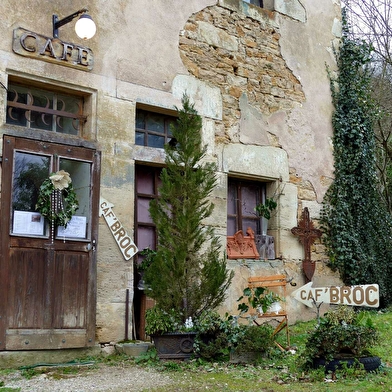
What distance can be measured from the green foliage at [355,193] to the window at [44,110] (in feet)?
14.2

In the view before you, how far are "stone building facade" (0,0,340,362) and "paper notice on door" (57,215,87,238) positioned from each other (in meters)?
0.08

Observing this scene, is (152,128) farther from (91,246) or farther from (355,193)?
(355,193)

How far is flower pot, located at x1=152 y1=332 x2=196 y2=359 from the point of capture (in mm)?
6656

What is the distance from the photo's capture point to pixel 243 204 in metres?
9.37

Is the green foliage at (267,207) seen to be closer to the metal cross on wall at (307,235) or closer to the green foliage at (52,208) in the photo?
the metal cross on wall at (307,235)

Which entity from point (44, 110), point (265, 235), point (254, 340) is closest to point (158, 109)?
point (44, 110)

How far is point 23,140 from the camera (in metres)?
6.91

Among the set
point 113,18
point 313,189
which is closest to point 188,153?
point 113,18

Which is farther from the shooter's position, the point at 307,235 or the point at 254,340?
the point at 307,235

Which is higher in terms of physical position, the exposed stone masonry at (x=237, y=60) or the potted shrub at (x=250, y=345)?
the exposed stone masonry at (x=237, y=60)

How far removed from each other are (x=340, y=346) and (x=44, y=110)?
4.20 meters

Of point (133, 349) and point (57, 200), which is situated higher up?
point (57, 200)

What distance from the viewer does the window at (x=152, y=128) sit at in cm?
828

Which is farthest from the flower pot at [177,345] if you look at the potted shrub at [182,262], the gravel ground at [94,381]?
the gravel ground at [94,381]
